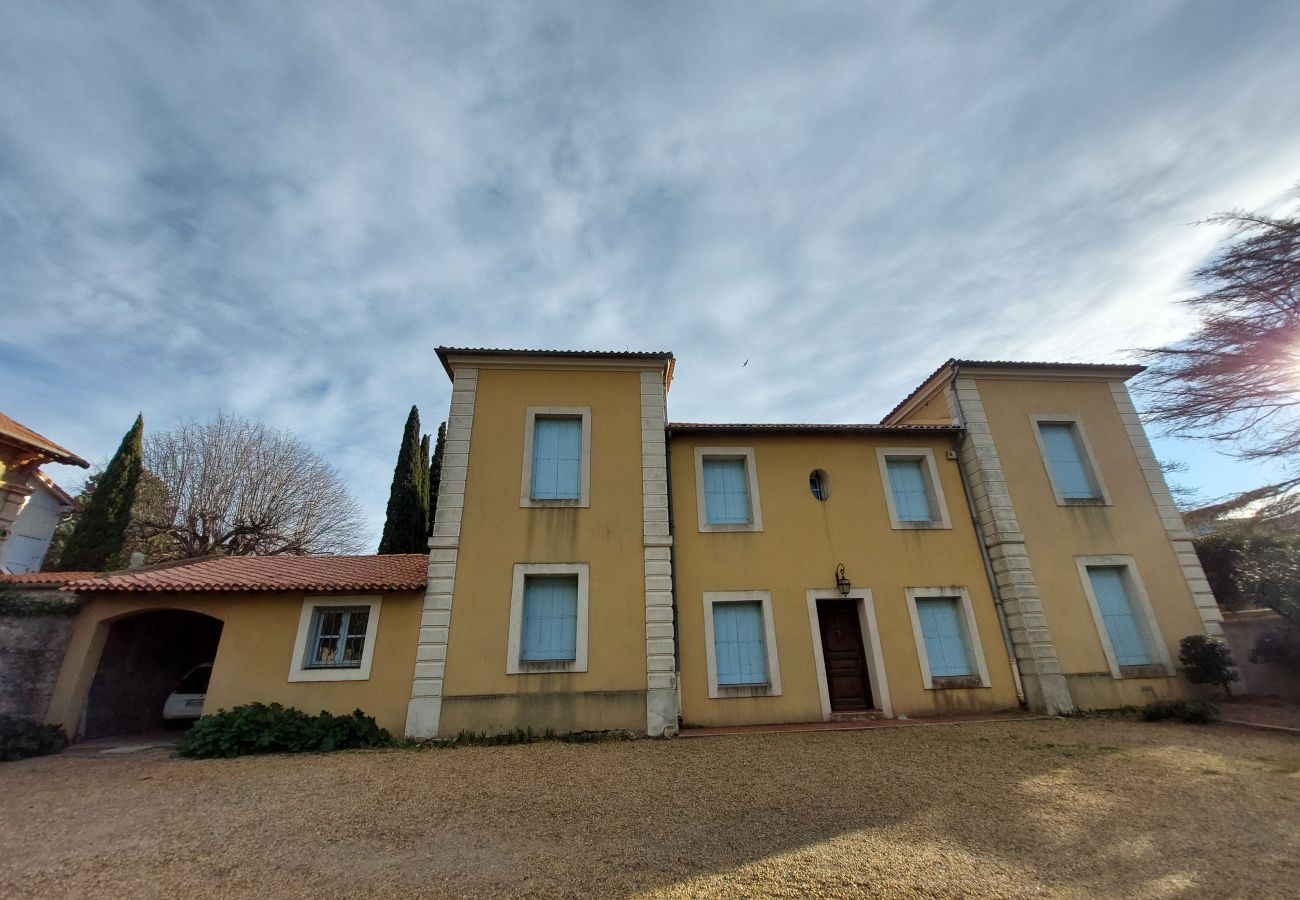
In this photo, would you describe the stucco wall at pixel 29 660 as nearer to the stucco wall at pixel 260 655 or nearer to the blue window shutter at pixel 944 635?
the stucco wall at pixel 260 655

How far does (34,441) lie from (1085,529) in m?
22.7

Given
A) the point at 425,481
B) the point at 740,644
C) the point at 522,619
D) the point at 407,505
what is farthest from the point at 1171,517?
the point at 425,481

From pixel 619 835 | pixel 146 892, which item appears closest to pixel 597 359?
pixel 619 835

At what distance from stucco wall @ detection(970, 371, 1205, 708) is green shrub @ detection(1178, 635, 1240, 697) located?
21cm

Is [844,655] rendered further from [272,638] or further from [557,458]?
[272,638]

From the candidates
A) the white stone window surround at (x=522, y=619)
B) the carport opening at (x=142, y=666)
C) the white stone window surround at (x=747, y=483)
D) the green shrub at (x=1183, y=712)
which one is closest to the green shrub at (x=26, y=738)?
the carport opening at (x=142, y=666)

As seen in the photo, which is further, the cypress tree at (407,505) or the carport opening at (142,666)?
the cypress tree at (407,505)

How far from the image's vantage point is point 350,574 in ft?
32.2

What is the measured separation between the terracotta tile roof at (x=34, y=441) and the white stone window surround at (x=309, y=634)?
8.52m

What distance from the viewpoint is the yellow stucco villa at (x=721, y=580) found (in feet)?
29.2

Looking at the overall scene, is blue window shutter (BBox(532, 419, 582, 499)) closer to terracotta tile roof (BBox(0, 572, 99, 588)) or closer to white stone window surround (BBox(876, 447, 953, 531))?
white stone window surround (BBox(876, 447, 953, 531))

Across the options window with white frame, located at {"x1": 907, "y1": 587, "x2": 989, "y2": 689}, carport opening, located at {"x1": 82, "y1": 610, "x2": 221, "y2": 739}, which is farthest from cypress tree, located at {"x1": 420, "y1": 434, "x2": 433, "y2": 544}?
window with white frame, located at {"x1": 907, "y1": 587, "x2": 989, "y2": 689}

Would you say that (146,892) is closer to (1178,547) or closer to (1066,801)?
(1066,801)

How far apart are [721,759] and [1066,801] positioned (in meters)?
3.70
